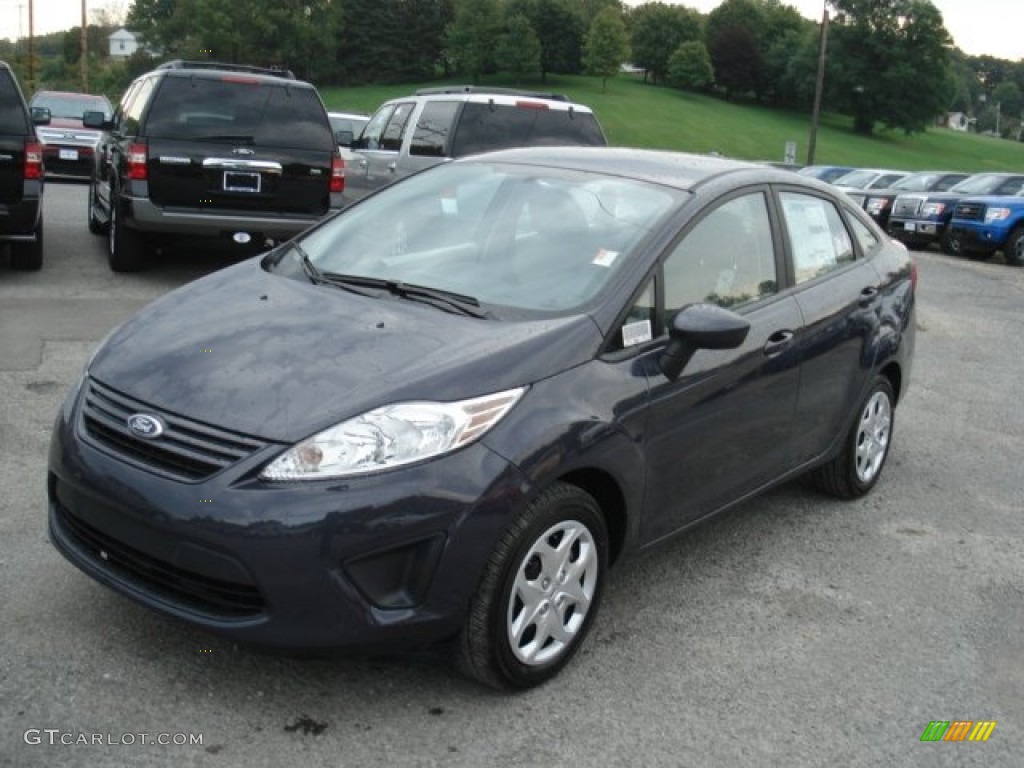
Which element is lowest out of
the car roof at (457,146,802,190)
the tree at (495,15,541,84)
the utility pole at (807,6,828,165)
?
the car roof at (457,146,802,190)

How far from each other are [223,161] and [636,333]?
21.9 ft

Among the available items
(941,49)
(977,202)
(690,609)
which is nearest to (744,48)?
(941,49)

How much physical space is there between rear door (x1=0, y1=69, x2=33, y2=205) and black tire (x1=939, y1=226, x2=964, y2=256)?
618 inches

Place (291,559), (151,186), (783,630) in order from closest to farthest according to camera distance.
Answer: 1. (291,559)
2. (783,630)
3. (151,186)

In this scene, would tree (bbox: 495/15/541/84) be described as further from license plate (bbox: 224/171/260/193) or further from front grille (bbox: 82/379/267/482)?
front grille (bbox: 82/379/267/482)

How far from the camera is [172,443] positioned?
3.15 metres

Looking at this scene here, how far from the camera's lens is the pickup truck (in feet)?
61.1

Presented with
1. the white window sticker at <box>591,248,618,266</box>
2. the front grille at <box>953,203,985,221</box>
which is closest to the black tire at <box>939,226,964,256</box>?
the front grille at <box>953,203,985,221</box>

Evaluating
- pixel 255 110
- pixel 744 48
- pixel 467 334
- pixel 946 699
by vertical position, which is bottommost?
pixel 946 699

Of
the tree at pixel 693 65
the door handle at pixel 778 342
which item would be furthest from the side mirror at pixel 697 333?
the tree at pixel 693 65

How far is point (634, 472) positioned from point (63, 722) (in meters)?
1.88

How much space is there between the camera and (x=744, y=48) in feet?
346

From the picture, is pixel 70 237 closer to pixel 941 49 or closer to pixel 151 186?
pixel 151 186

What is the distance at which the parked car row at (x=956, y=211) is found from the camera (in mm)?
18703
